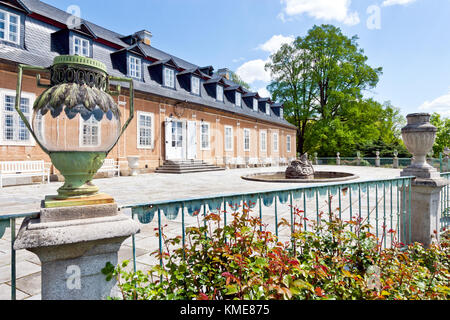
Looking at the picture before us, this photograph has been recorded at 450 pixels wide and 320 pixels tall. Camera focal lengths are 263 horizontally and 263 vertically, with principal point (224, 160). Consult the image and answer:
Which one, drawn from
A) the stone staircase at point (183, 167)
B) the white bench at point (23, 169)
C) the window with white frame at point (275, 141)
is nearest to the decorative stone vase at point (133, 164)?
the stone staircase at point (183, 167)

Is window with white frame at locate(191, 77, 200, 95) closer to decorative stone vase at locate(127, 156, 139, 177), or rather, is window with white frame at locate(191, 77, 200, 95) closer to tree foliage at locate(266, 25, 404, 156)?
decorative stone vase at locate(127, 156, 139, 177)

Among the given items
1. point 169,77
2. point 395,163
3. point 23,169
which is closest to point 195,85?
point 169,77

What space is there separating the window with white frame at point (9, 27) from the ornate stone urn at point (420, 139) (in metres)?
14.6

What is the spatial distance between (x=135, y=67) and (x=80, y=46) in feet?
11.7

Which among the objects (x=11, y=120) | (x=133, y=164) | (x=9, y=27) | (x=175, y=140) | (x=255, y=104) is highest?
(x=255, y=104)

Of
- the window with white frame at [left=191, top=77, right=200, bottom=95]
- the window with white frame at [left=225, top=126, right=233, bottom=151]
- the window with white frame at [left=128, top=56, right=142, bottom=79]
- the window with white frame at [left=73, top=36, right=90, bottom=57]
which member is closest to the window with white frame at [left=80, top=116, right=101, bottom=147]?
the window with white frame at [left=73, top=36, right=90, bottom=57]

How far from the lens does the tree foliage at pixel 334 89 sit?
27.8 metres

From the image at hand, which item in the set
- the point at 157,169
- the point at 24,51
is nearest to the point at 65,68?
the point at 24,51

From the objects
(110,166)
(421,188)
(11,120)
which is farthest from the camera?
(110,166)

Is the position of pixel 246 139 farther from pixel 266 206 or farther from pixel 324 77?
pixel 266 206

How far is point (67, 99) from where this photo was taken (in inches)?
61.3

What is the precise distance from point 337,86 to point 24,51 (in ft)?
89.5

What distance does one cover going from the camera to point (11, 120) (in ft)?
36.2
